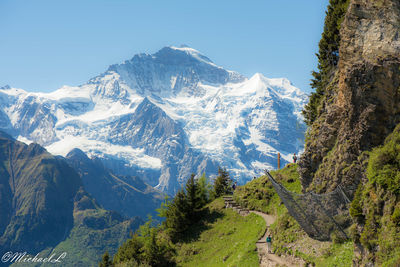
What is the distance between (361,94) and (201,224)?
31.5 metres

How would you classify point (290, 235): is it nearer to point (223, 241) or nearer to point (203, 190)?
point (223, 241)

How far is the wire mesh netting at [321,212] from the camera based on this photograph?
2522 cm

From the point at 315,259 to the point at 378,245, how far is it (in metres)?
6.81

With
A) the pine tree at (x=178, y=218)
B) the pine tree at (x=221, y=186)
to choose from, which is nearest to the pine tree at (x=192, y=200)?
the pine tree at (x=178, y=218)

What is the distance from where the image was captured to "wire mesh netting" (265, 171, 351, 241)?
82.7ft

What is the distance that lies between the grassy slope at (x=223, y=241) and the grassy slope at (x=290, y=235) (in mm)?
2509

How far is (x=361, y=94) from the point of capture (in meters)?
25.0

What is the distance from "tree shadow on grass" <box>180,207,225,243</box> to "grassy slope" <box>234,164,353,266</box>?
430cm

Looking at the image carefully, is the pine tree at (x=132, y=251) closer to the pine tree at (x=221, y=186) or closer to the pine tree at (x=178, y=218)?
the pine tree at (x=178, y=218)

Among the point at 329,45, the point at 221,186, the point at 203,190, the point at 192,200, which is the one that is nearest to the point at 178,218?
the point at 192,200

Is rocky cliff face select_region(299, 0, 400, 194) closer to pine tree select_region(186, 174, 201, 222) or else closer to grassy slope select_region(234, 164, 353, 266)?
grassy slope select_region(234, 164, 353, 266)

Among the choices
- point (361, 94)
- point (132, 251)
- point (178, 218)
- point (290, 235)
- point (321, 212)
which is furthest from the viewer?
point (178, 218)

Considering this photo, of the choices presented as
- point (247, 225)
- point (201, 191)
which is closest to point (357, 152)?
point (247, 225)

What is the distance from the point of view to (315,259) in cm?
2534
